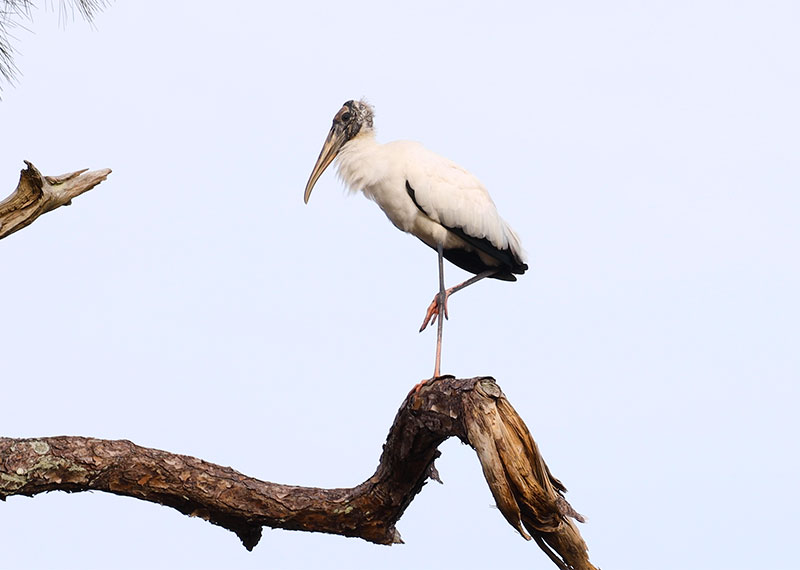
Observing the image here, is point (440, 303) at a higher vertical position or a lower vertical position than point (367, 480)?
higher

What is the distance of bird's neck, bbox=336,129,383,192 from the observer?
6168 mm

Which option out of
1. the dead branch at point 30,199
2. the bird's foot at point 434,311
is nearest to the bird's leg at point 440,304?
the bird's foot at point 434,311

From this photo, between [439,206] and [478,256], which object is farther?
[478,256]

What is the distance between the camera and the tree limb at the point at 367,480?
→ 433 centimetres

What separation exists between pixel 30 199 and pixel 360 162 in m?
1.94

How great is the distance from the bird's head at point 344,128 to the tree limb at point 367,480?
211cm

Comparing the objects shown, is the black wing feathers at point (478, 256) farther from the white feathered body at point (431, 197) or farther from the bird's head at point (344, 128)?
the bird's head at point (344, 128)

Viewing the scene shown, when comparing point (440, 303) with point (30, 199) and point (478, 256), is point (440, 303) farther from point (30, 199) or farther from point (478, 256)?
point (30, 199)

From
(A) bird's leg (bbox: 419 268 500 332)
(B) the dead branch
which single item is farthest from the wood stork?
(B) the dead branch

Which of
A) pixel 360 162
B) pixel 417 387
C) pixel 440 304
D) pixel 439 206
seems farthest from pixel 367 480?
pixel 360 162

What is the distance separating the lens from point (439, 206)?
5.99 meters

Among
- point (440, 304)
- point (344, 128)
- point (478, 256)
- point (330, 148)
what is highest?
point (344, 128)

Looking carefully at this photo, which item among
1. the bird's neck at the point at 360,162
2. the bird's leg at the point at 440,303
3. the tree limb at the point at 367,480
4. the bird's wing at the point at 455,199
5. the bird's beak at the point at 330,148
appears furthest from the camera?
the bird's beak at the point at 330,148

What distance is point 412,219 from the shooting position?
19.9 feet
